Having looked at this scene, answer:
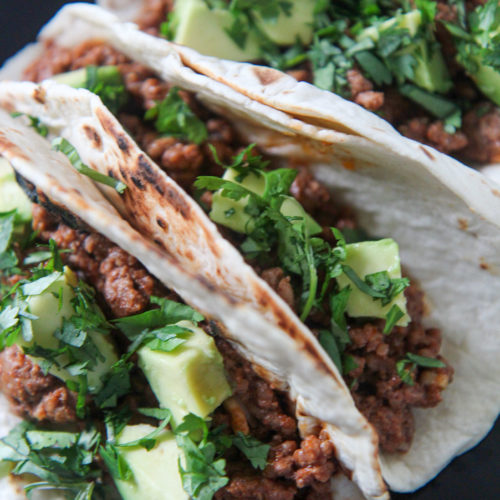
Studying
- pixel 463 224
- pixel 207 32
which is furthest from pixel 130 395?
pixel 207 32

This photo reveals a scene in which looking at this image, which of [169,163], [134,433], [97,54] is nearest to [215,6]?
[97,54]

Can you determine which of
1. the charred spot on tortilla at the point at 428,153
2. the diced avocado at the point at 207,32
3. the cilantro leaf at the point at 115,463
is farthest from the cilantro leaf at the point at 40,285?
the charred spot on tortilla at the point at 428,153

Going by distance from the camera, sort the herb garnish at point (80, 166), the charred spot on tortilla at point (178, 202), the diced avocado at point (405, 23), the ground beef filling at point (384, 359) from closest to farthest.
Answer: the charred spot on tortilla at point (178, 202), the herb garnish at point (80, 166), the ground beef filling at point (384, 359), the diced avocado at point (405, 23)

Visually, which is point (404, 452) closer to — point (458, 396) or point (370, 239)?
point (458, 396)

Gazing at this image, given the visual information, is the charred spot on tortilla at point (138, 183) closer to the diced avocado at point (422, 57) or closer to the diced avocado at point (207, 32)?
the diced avocado at point (207, 32)

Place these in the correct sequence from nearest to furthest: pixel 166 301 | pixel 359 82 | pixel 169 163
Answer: pixel 166 301
pixel 169 163
pixel 359 82

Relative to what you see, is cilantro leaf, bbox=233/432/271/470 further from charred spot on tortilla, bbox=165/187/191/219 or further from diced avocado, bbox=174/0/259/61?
diced avocado, bbox=174/0/259/61

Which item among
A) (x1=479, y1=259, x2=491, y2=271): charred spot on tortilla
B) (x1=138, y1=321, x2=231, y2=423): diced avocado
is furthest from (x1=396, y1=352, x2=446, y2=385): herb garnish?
(x1=138, y1=321, x2=231, y2=423): diced avocado
